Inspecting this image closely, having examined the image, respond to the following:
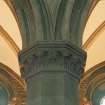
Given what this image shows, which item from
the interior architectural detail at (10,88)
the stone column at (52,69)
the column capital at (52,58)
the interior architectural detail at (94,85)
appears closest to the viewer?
the stone column at (52,69)

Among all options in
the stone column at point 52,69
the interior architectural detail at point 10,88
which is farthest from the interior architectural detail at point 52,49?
the interior architectural detail at point 10,88

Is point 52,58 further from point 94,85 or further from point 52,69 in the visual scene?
point 94,85

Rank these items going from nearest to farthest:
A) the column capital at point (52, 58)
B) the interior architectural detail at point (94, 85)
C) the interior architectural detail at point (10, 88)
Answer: the column capital at point (52, 58) < the interior architectural detail at point (10, 88) < the interior architectural detail at point (94, 85)

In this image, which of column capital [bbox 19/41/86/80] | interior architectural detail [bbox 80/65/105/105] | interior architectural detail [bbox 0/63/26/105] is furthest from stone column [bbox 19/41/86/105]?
interior architectural detail [bbox 80/65/105/105]

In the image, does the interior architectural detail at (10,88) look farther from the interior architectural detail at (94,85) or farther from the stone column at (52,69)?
the stone column at (52,69)

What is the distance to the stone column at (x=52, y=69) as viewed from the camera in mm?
8539

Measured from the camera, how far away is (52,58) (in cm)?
863

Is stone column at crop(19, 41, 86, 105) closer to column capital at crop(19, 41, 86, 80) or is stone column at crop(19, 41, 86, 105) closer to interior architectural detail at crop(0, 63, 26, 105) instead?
column capital at crop(19, 41, 86, 80)

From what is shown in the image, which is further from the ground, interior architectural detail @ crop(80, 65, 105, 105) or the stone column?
interior architectural detail @ crop(80, 65, 105, 105)

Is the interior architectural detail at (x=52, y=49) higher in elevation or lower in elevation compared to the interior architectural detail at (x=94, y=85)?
lower

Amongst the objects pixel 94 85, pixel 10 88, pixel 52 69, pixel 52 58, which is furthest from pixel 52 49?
pixel 94 85

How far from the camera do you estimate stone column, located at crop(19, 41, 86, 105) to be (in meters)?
8.54

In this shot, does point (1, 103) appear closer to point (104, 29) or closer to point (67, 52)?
point (104, 29)

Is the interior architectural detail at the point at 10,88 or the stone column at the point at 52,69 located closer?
the stone column at the point at 52,69
